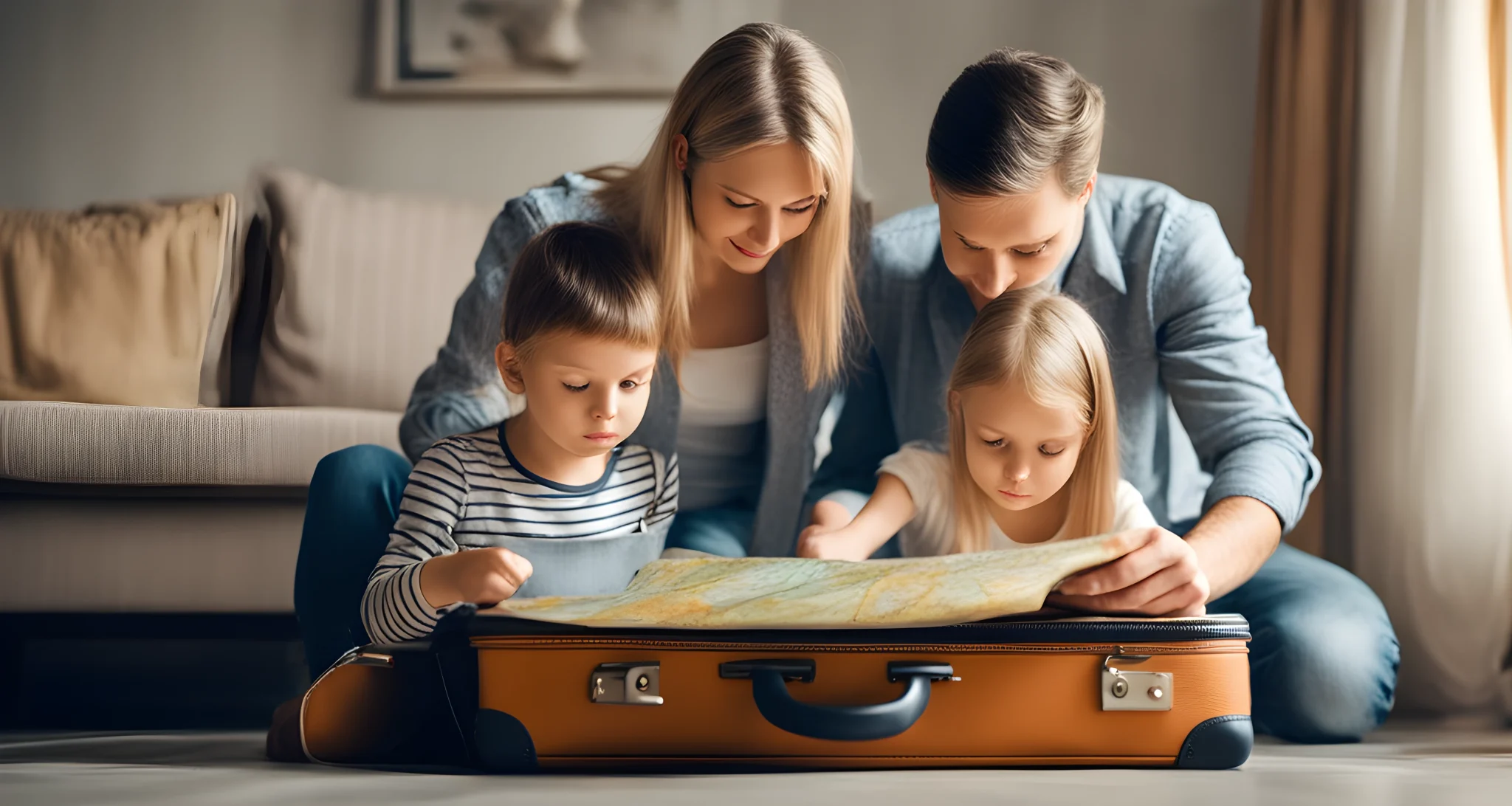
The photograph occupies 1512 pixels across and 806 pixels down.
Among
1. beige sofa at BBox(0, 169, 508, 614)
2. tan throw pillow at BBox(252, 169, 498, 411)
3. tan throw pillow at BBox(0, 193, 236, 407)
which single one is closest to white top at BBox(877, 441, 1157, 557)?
beige sofa at BBox(0, 169, 508, 614)

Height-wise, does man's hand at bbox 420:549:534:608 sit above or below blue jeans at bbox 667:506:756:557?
above

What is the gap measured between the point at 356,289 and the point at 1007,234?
1.44 m

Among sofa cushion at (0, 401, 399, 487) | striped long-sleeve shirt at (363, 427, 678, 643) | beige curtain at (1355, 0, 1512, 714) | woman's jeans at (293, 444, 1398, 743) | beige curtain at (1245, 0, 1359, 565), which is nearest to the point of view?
striped long-sleeve shirt at (363, 427, 678, 643)

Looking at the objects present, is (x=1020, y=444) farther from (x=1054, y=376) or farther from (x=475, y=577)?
(x=475, y=577)

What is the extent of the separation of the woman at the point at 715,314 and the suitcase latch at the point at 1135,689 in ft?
1.59

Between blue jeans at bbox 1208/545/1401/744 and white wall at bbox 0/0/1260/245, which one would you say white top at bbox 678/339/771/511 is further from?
white wall at bbox 0/0/1260/245

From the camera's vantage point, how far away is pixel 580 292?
38.3 inches

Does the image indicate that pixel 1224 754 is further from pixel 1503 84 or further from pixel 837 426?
pixel 1503 84

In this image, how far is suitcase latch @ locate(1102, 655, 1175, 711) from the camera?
0.74 metres

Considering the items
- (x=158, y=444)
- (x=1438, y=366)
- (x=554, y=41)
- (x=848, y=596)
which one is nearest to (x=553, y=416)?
(x=848, y=596)

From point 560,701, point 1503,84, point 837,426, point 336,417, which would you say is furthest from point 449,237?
point 1503,84

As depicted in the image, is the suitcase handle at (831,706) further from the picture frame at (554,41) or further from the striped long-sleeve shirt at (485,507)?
the picture frame at (554,41)

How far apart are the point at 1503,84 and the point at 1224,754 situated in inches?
45.5

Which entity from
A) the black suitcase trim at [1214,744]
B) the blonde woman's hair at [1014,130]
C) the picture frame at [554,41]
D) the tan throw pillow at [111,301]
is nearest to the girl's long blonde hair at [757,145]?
the blonde woman's hair at [1014,130]
